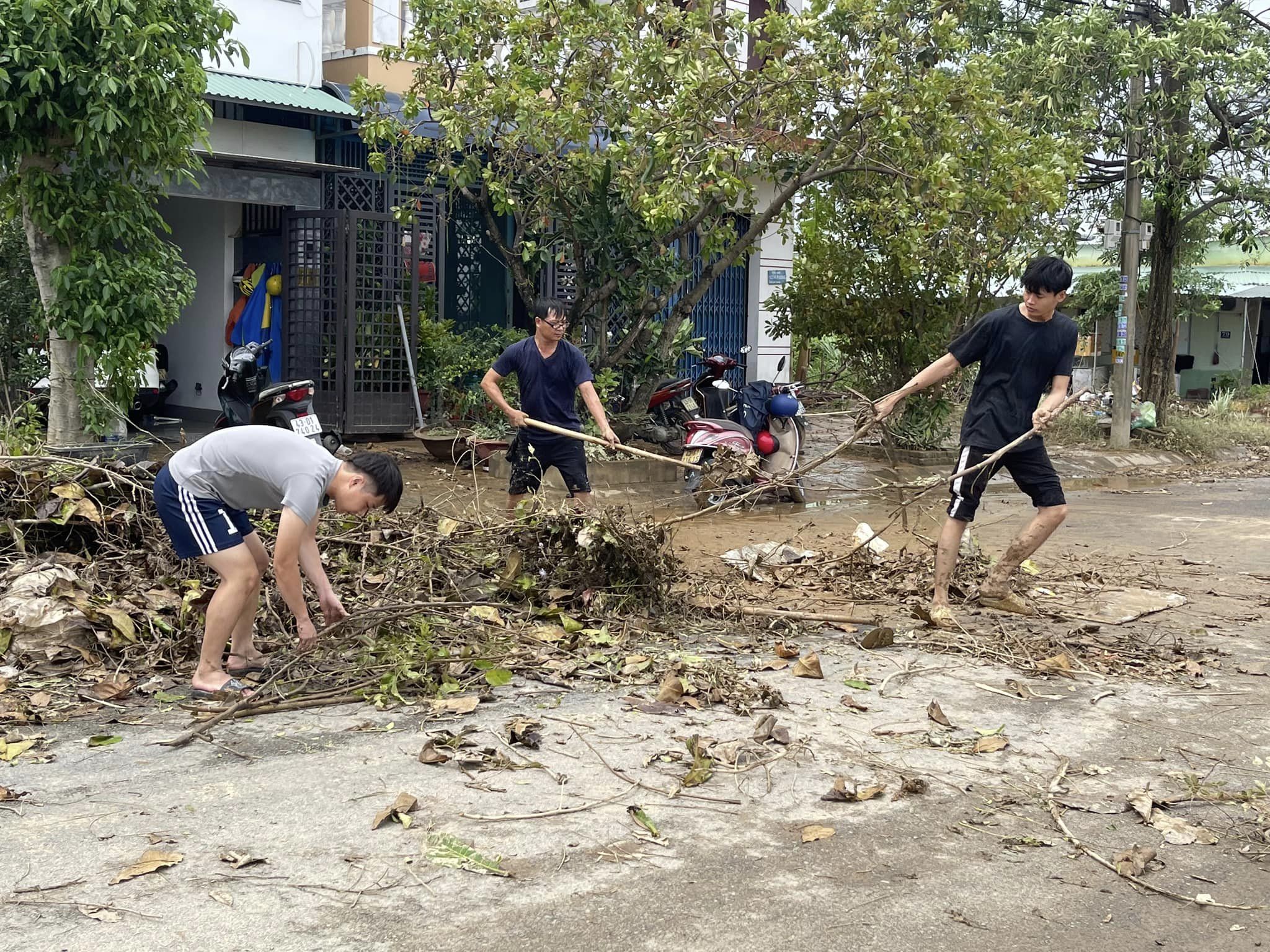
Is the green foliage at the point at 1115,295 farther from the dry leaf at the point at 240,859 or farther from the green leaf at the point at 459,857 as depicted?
the dry leaf at the point at 240,859

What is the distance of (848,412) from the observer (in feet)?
27.8

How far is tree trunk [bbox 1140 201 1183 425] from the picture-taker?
18.2 metres

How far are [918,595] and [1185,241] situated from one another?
1695 centimetres

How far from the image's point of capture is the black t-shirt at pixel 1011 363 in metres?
6.82

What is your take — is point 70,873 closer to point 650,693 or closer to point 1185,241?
point 650,693

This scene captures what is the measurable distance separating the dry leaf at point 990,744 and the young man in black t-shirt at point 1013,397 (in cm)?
189

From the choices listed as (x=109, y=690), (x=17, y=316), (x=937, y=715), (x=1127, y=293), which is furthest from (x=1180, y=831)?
(x=1127, y=293)

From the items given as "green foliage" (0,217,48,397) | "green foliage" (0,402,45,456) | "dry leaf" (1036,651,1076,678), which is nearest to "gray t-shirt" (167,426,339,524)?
"green foliage" (0,402,45,456)

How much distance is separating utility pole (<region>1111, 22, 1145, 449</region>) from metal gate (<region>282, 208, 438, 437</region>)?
350 inches

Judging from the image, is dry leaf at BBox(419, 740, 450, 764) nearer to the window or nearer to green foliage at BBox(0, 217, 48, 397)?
green foliage at BBox(0, 217, 48, 397)

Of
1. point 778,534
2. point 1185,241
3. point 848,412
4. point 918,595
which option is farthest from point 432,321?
point 1185,241

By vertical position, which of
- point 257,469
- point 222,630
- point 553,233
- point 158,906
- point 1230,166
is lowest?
point 158,906

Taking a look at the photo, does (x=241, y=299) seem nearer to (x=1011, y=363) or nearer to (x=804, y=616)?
(x=804, y=616)

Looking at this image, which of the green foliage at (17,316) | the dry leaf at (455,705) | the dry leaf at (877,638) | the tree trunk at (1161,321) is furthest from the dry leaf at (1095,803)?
the tree trunk at (1161,321)
